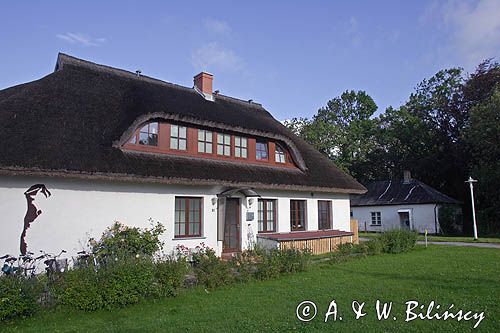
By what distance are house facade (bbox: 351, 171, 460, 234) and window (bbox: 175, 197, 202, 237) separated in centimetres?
1904

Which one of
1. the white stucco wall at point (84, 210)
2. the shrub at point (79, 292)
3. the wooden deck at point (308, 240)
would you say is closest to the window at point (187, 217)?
the white stucco wall at point (84, 210)

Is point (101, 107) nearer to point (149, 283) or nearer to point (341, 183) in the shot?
point (149, 283)

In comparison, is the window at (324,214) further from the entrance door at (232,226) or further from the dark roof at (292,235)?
the entrance door at (232,226)

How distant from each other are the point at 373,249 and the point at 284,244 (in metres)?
3.51

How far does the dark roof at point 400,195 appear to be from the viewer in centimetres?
2938

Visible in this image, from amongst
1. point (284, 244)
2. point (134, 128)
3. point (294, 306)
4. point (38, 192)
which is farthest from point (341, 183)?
point (38, 192)

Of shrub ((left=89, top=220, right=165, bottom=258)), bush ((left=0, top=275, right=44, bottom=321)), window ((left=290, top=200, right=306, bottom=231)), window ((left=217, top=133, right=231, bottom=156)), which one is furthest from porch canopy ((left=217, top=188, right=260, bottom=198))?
bush ((left=0, top=275, right=44, bottom=321))

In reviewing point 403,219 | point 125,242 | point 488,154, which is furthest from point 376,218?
point 125,242

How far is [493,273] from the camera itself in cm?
998

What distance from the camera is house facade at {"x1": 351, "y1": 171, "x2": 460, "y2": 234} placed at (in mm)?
28797

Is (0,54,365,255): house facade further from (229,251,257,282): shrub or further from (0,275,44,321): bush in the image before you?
(0,275,44,321): bush

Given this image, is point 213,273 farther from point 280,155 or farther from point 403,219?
point 403,219

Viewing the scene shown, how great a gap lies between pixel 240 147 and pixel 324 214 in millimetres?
5546

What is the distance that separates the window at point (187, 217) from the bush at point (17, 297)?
19.3 feet
